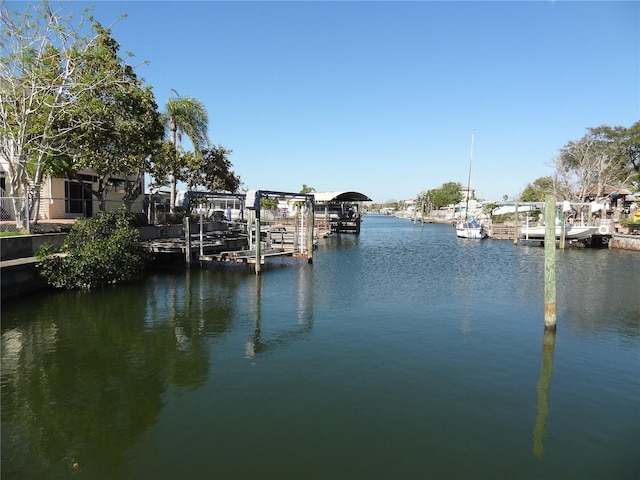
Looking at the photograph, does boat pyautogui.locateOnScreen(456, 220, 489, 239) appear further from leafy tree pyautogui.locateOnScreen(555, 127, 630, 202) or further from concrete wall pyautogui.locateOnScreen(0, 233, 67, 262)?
concrete wall pyautogui.locateOnScreen(0, 233, 67, 262)

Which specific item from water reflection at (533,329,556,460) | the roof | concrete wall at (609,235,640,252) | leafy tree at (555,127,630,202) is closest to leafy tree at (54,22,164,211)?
water reflection at (533,329,556,460)

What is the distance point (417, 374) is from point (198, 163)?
31063 mm

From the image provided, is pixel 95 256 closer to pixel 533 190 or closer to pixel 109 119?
pixel 109 119

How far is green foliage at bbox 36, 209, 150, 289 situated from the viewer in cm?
1827

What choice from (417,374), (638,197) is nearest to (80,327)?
(417,374)

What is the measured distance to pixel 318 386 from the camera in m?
10.0

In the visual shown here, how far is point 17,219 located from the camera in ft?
64.1

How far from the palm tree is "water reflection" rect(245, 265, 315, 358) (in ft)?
62.8

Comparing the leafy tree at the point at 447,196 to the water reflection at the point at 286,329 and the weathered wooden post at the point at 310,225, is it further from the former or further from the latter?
the water reflection at the point at 286,329

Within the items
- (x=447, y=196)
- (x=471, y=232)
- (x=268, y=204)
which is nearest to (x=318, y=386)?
(x=471, y=232)

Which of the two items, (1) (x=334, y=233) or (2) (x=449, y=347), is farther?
(1) (x=334, y=233)

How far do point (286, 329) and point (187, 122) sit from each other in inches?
1158

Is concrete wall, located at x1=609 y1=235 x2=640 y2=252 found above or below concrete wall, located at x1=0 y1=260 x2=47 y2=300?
above

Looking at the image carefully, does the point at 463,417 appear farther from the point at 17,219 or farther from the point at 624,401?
the point at 17,219
